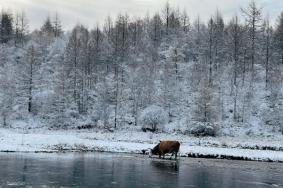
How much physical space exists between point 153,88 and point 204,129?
1981 cm

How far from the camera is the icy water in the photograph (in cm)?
2370

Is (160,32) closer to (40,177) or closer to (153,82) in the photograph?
(153,82)

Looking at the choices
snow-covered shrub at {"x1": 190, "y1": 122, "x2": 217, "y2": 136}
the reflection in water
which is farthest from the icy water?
snow-covered shrub at {"x1": 190, "y1": 122, "x2": 217, "y2": 136}

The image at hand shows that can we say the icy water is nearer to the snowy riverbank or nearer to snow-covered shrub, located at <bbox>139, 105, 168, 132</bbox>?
the snowy riverbank

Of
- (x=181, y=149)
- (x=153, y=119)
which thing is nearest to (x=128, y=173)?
(x=181, y=149)

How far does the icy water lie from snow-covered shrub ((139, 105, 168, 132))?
31.5 metres

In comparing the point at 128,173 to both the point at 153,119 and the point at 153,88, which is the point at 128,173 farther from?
the point at 153,88

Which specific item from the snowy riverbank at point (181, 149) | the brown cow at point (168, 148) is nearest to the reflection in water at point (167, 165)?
the brown cow at point (168, 148)

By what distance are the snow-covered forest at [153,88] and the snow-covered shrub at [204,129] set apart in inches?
5.5

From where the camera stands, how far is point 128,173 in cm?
2820

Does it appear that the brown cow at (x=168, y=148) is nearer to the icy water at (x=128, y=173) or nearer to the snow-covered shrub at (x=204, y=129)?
the icy water at (x=128, y=173)

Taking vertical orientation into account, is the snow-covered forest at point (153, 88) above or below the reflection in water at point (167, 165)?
above

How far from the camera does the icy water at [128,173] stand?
2370cm

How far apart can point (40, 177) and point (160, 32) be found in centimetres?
9151
